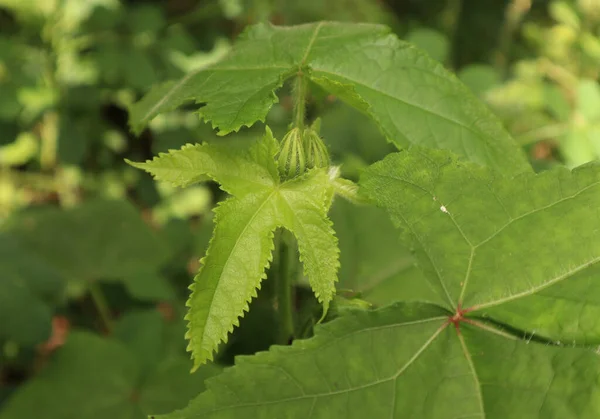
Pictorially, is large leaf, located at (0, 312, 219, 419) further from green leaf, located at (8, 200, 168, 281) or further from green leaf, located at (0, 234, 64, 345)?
green leaf, located at (8, 200, 168, 281)

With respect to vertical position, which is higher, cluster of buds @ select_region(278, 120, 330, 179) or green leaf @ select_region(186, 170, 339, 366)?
cluster of buds @ select_region(278, 120, 330, 179)

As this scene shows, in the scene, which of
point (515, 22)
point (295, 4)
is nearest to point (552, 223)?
point (295, 4)

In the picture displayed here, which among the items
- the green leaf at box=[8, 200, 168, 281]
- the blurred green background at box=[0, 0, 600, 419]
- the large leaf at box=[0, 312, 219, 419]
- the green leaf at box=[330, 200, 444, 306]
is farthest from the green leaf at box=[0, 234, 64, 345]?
the green leaf at box=[330, 200, 444, 306]

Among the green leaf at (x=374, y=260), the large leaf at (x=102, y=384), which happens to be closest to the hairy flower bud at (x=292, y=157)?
the green leaf at (x=374, y=260)

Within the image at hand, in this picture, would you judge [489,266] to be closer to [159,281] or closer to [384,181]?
[384,181]

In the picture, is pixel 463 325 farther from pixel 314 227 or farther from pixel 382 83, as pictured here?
pixel 382 83

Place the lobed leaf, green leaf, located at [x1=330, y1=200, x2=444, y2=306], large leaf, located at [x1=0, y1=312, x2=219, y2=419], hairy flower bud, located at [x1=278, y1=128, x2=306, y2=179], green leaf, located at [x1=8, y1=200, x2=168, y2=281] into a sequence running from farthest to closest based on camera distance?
green leaf, located at [x1=8, y1=200, x2=168, y2=281]
large leaf, located at [x1=0, y1=312, x2=219, y2=419]
green leaf, located at [x1=330, y1=200, x2=444, y2=306]
hairy flower bud, located at [x1=278, y1=128, x2=306, y2=179]
the lobed leaf
